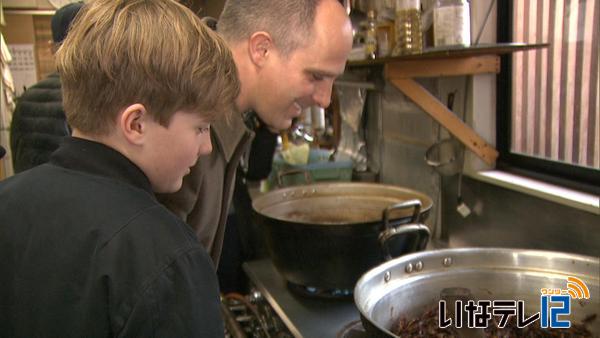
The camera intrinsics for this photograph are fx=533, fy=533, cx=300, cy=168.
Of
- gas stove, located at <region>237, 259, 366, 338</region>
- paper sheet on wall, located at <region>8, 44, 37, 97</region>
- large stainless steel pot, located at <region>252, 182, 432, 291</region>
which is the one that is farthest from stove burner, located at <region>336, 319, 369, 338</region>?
paper sheet on wall, located at <region>8, 44, 37, 97</region>

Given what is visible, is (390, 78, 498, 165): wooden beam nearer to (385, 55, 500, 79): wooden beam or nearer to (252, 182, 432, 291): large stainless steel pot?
(385, 55, 500, 79): wooden beam

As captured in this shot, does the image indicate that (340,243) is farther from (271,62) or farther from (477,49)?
(477,49)

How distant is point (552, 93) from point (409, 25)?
0.42 meters

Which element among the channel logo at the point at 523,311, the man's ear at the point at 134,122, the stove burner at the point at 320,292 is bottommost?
the stove burner at the point at 320,292

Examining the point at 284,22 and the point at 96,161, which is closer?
the point at 96,161

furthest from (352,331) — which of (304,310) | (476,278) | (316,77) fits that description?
(316,77)

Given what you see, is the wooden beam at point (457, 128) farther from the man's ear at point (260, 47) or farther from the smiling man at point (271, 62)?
the man's ear at point (260, 47)

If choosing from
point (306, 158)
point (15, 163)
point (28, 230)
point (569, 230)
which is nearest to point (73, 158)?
point (28, 230)

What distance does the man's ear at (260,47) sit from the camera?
102 centimetres

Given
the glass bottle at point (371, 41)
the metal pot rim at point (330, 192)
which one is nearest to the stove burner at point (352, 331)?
the metal pot rim at point (330, 192)

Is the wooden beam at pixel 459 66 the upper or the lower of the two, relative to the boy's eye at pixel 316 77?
upper

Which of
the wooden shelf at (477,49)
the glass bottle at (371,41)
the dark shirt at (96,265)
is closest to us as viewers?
the dark shirt at (96,265)

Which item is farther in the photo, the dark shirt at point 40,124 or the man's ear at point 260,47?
the dark shirt at point 40,124

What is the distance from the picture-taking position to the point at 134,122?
611 millimetres
